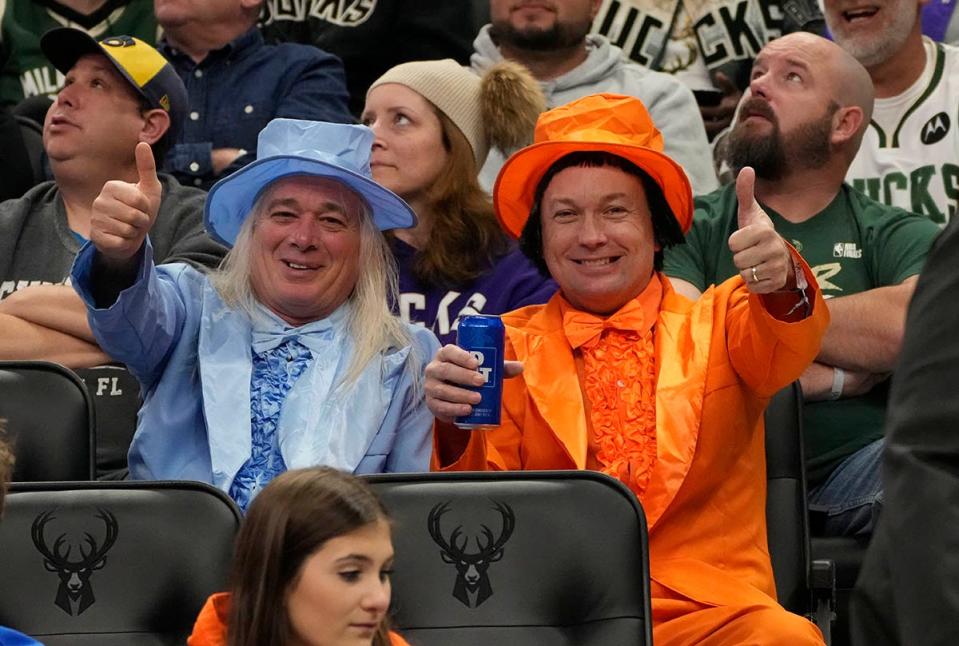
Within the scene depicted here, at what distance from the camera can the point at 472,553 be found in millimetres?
2562

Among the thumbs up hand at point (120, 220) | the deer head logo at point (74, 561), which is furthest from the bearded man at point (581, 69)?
the deer head logo at point (74, 561)

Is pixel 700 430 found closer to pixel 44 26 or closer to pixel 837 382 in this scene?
pixel 837 382

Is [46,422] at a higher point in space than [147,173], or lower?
lower

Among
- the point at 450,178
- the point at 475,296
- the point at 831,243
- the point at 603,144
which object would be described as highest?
the point at 603,144

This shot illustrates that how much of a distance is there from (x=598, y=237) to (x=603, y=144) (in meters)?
0.19

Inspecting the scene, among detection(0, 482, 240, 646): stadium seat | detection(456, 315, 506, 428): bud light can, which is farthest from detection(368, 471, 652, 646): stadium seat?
detection(0, 482, 240, 646): stadium seat

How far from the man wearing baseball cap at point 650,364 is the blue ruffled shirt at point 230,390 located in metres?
0.19

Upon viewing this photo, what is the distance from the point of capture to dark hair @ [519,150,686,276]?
338cm

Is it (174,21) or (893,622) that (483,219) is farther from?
(893,622)

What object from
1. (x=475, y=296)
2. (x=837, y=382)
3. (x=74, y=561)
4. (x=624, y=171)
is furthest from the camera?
(x=475, y=296)

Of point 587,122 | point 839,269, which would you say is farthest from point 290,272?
point 839,269

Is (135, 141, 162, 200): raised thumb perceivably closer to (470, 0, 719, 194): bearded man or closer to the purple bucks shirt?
the purple bucks shirt

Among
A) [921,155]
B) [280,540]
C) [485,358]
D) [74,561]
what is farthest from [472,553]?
[921,155]

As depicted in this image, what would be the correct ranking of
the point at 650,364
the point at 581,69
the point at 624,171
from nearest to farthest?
the point at 650,364, the point at 624,171, the point at 581,69
